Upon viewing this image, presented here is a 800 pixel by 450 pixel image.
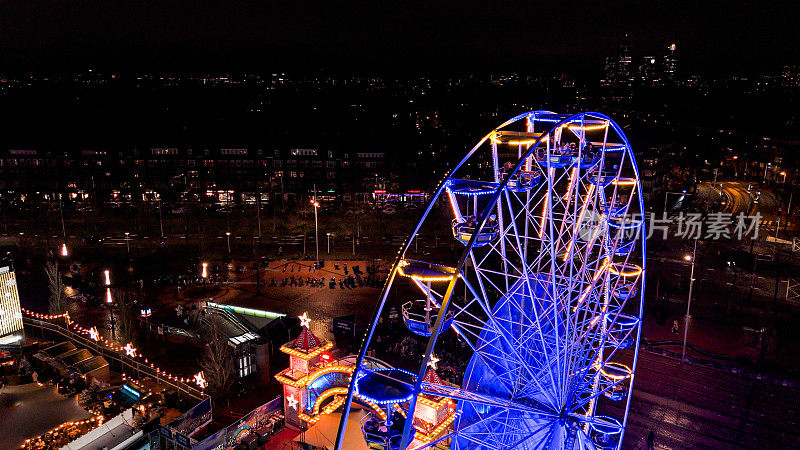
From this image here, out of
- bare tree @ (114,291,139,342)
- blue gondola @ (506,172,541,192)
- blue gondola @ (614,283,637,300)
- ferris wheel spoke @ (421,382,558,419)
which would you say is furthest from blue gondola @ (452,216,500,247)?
bare tree @ (114,291,139,342)

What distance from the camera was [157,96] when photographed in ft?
446

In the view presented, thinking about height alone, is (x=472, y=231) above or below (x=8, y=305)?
above

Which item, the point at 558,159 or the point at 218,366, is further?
the point at 218,366

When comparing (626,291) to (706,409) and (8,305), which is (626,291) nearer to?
(706,409)

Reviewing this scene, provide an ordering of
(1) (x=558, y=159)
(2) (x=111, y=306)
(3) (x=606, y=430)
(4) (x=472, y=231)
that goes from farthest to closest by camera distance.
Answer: (2) (x=111, y=306)
(3) (x=606, y=430)
(1) (x=558, y=159)
(4) (x=472, y=231)

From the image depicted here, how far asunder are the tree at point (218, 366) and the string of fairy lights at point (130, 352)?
1.16 ft

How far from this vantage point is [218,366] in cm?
2384

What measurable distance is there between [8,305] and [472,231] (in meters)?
24.4

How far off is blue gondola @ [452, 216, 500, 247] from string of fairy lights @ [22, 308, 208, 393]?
1508 cm

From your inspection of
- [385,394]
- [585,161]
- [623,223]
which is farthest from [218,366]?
[585,161]

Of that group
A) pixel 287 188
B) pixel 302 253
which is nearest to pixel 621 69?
pixel 287 188

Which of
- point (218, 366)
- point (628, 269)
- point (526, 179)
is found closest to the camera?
point (526, 179)

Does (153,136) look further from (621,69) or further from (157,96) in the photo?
(621,69)

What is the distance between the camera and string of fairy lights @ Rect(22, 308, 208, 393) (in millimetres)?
23406
